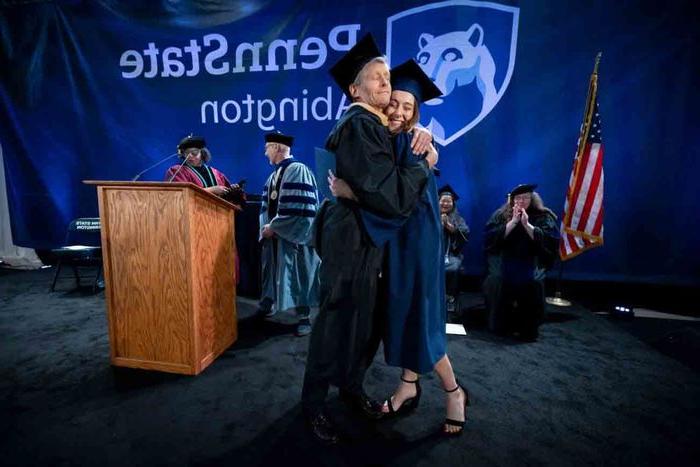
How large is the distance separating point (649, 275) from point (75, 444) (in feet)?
17.1

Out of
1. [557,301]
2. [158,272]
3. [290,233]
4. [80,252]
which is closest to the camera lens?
[158,272]

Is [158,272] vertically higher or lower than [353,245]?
lower

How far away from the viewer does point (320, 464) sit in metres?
1.40

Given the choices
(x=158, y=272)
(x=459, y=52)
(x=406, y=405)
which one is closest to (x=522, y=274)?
(x=406, y=405)

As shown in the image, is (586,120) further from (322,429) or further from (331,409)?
(322,429)

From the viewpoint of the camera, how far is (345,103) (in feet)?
14.6

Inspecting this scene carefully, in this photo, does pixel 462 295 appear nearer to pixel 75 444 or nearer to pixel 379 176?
pixel 379 176

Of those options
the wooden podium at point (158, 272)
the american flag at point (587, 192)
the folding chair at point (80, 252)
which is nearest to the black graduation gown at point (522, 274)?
the american flag at point (587, 192)

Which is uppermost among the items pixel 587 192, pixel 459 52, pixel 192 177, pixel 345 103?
pixel 459 52

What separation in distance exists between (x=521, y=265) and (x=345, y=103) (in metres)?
2.90

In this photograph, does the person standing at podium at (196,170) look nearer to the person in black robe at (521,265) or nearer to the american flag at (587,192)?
the person in black robe at (521,265)

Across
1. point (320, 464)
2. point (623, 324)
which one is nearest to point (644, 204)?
point (623, 324)

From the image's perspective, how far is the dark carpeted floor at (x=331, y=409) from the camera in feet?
4.83

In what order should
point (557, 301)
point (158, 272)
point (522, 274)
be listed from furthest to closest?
point (557, 301) < point (522, 274) < point (158, 272)
